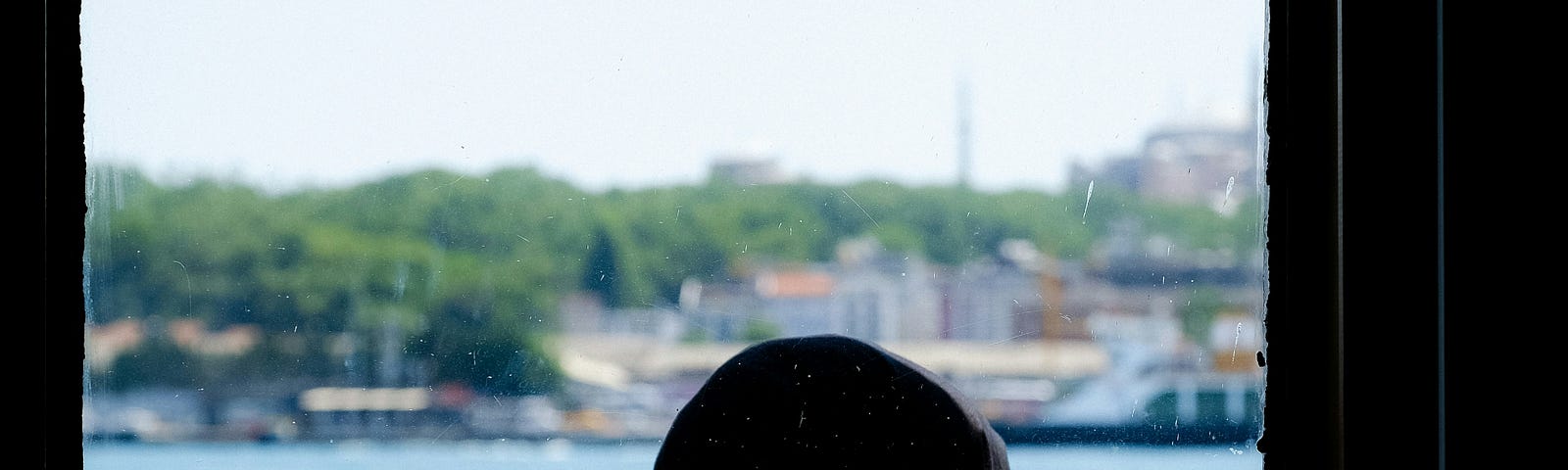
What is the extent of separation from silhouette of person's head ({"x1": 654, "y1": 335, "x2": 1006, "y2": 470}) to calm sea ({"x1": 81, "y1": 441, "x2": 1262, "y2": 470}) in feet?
0.12

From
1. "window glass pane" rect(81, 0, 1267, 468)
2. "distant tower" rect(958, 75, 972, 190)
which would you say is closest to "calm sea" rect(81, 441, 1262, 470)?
"window glass pane" rect(81, 0, 1267, 468)

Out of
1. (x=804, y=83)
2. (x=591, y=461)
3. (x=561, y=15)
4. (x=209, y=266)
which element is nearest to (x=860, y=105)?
(x=804, y=83)

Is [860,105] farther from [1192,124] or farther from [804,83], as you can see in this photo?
[1192,124]

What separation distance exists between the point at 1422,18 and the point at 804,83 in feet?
1.25

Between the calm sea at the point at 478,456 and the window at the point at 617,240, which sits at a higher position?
the window at the point at 617,240

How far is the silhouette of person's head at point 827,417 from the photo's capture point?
760 millimetres

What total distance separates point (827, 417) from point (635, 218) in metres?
0.19

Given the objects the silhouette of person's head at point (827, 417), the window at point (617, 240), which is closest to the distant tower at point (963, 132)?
the window at point (617, 240)

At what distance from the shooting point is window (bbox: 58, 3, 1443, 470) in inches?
30.6

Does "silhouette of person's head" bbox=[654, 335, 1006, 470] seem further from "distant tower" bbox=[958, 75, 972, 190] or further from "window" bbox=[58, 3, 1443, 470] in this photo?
"distant tower" bbox=[958, 75, 972, 190]

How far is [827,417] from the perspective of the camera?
77 centimetres

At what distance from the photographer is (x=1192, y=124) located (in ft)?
2.46

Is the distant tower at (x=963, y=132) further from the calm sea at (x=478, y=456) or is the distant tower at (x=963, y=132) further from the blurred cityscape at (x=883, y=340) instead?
the calm sea at (x=478, y=456)

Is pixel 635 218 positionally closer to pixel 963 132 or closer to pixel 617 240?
pixel 617 240
